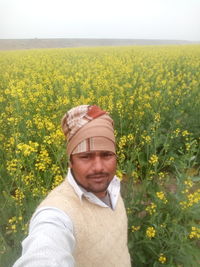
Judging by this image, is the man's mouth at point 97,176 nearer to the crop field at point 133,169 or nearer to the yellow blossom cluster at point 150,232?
the crop field at point 133,169

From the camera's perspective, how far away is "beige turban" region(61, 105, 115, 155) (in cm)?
121

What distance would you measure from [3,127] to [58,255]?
2476 millimetres

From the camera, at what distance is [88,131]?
122 centimetres

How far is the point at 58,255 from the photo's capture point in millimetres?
794

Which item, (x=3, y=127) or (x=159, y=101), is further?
(x=159, y=101)

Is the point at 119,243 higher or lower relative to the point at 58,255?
lower

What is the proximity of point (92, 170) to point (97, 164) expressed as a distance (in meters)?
0.03

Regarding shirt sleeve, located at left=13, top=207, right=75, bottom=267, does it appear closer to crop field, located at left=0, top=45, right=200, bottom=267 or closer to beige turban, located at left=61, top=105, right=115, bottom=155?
beige turban, located at left=61, top=105, right=115, bottom=155

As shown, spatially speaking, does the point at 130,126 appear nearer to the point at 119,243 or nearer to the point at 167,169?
the point at 167,169

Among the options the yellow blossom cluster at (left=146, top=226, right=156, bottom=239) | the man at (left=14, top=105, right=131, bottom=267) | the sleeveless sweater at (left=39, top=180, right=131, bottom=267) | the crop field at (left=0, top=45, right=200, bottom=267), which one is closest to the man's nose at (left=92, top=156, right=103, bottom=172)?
the man at (left=14, top=105, right=131, bottom=267)

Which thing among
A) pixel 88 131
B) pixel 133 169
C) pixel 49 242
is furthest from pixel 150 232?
pixel 49 242

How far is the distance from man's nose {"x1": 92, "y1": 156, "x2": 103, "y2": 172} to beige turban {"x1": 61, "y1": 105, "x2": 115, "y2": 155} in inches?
1.7

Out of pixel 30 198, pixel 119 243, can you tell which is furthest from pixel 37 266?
pixel 30 198

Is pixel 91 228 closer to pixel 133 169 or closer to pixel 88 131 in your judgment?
pixel 88 131
